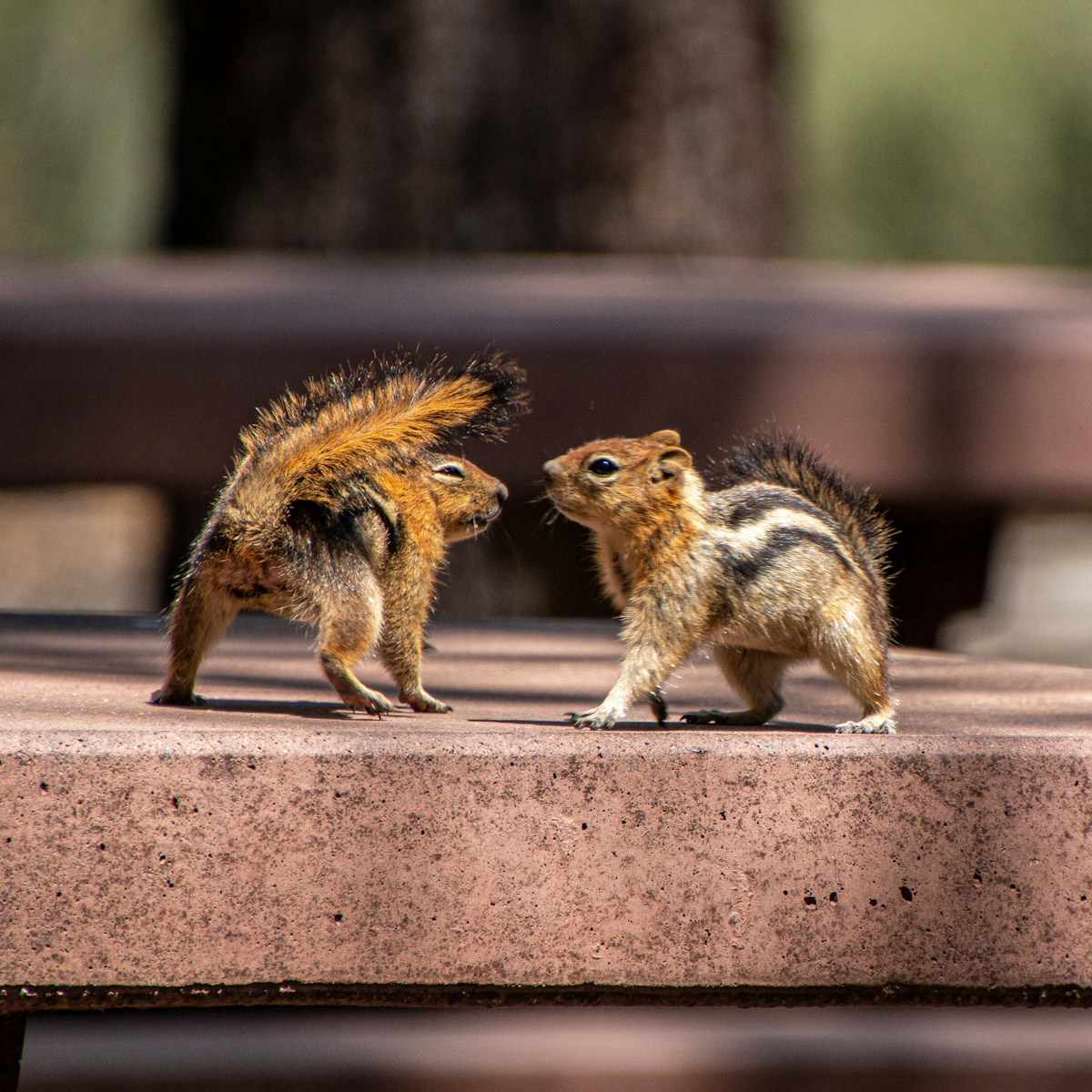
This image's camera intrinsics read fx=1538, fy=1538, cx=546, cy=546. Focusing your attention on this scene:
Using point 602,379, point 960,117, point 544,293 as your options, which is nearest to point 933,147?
point 960,117

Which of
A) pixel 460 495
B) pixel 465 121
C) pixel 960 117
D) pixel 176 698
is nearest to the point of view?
pixel 176 698

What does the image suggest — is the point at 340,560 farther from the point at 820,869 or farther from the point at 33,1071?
the point at 33,1071

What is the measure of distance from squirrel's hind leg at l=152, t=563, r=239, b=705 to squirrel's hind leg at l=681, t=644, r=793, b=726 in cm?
90

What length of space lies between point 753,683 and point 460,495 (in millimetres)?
675

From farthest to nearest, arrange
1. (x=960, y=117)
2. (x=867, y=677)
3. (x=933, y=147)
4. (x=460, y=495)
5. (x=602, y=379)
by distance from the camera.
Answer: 1. (x=960, y=117)
2. (x=933, y=147)
3. (x=602, y=379)
4. (x=460, y=495)
5. (x=867, y=677)

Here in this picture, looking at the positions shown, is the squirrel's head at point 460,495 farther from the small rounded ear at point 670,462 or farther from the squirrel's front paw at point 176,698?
the squirrel's front paw at point 176,698

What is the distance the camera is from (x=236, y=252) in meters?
7.30

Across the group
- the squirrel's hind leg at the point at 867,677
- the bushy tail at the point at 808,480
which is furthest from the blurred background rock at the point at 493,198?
the squirrel's hind leg at the point at 867,677

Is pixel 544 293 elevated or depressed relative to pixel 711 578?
elevated

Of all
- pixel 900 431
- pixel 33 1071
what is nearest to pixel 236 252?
pixel 900 431

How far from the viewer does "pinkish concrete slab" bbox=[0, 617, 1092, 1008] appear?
7.66ft

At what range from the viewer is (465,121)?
6941mm

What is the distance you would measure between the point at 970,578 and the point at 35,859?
4963mm

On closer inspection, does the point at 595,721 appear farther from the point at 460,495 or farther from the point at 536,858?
the point at 460,495
